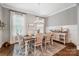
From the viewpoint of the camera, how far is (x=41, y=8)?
2336 millimetres

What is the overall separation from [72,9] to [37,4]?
0.74 m

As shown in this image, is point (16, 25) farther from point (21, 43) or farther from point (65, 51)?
point (65, 51)

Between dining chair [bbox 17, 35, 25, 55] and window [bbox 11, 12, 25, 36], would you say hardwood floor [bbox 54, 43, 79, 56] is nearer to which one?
dining chair [bbox 17, 35, 25, 55]

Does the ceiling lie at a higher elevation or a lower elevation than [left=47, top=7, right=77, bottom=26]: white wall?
higher

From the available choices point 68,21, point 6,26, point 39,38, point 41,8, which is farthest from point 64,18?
point 6,26

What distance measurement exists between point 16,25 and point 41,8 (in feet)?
2.12

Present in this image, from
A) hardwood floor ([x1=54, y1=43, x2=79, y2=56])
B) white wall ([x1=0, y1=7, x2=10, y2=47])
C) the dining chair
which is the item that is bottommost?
hardwood floor ([x1=54, y1=43, x2=79, y2=56])

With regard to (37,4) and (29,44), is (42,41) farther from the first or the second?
(37,4)

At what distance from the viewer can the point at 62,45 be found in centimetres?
237

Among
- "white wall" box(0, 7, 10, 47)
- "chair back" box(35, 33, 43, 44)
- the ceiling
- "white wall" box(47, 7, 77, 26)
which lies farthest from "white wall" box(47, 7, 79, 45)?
"white wall" box(0, 7, 10, 47)

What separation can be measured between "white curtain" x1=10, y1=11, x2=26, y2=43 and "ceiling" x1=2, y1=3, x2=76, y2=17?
0.44ft

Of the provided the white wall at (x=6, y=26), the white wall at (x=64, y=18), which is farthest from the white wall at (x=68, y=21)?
the white wall at (x=6, y=26)

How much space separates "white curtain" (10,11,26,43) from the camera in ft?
7.55

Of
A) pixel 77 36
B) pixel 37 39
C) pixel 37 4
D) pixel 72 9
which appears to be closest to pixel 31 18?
pixel 37 4
